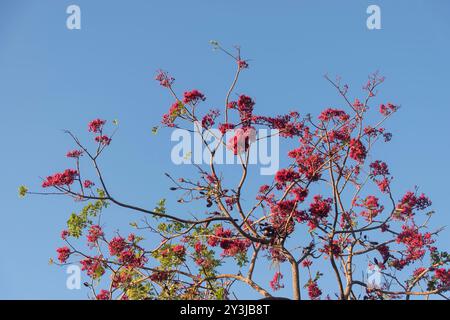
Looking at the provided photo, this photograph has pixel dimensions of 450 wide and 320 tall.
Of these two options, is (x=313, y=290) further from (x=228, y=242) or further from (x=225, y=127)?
(x=225, y=127)

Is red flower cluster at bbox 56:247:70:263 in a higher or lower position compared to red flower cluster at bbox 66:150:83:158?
lower

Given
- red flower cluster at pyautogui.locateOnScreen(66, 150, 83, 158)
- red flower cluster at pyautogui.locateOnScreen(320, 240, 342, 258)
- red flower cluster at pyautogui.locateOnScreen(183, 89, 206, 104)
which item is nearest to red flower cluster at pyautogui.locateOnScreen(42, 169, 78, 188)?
red flower cluster at pyautogui.locateOnScreen(66, 150, 83, 158)

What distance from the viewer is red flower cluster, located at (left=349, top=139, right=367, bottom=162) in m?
9.20

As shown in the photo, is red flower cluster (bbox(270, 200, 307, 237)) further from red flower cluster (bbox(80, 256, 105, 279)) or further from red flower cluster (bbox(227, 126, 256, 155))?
red flower cluster (bbox(80, 256, 105, 279))

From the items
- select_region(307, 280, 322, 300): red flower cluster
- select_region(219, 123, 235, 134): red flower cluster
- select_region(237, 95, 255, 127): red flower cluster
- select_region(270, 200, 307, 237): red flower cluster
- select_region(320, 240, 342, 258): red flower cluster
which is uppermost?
select_region(237, 95, 255, 127): red flower cluster

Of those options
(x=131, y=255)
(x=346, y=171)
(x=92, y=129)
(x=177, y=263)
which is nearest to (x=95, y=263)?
(x=131, y=255)

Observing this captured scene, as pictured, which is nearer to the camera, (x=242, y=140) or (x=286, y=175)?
(x=286, y=175)

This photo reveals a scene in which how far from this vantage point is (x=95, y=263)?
898cm

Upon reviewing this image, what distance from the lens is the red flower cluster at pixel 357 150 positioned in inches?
362

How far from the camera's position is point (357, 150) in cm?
927

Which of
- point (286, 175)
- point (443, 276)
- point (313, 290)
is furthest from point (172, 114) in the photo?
point (443, 276)

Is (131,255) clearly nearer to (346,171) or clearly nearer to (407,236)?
(346,171)

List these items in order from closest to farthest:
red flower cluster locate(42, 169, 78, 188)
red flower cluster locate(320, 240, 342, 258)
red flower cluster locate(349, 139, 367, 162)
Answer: red flower cluster locate(42, 169, 78, 188)
red flower cluster locate(320, 240, 342, 258)
red flower cluster locate(349, 139, 367, 162)
